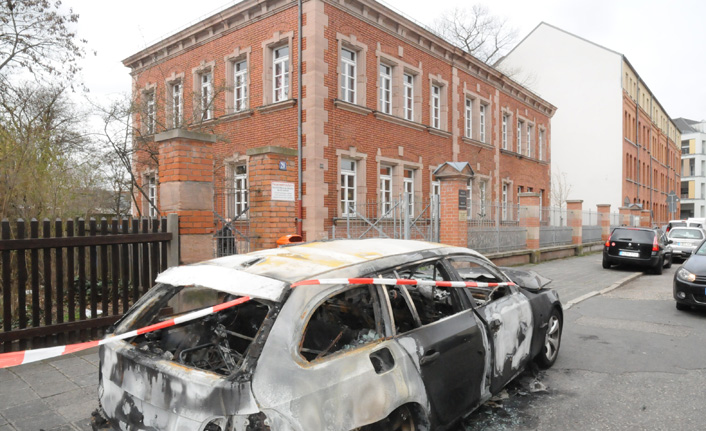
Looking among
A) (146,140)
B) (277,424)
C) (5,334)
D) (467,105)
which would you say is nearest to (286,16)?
(146,140)

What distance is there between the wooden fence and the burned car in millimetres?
2605

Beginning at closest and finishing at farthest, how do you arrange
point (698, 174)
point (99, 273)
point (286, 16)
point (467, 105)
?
1. point (99, 273)
2. point (286, 16)
3. point (467, 105)
4. point (698, 174)

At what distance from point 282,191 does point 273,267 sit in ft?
16.8

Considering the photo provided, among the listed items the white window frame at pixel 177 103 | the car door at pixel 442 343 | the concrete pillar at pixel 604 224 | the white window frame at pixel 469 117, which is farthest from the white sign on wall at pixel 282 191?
the concrete pillar at pixel 604 224

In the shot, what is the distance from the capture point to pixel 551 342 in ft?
16.2

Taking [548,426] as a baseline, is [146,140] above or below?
above

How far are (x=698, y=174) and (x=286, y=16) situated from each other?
265 feet

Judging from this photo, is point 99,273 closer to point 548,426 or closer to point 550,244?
point 548,426

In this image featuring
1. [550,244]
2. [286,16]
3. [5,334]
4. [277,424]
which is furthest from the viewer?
[550,244]

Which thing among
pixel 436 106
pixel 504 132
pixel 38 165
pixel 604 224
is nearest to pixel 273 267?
pixel 38 165

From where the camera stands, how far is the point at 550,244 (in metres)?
18.5

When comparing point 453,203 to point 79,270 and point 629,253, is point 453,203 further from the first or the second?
point 79,270

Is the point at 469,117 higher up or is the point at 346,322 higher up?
the point at 469,117

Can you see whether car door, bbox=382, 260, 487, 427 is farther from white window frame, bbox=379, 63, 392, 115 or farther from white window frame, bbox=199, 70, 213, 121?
white window frame, bbox=379, 63, 392, 115
